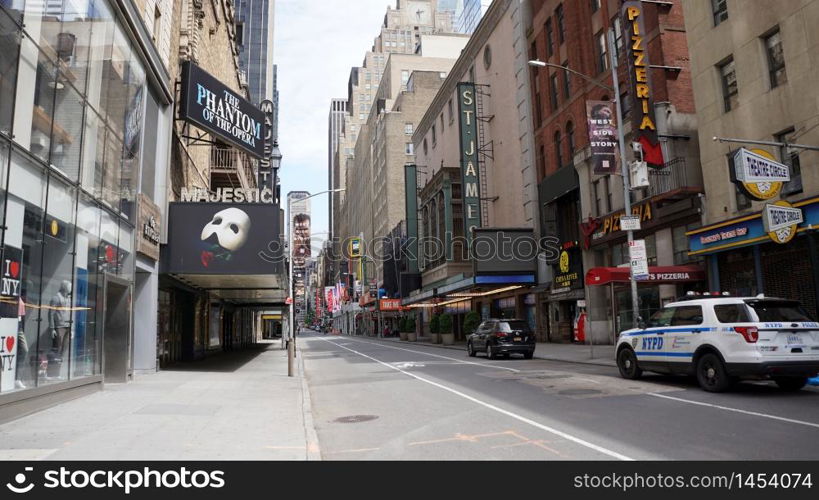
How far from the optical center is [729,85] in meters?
21.2

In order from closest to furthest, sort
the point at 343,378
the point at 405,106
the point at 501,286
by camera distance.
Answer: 1. the point at 343,378
2. the point at 501,286
3. the point at 405,106

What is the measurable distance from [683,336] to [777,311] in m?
1.91

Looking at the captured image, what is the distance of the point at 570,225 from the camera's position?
35062 millimetres

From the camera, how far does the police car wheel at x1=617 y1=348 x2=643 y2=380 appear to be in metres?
14.9

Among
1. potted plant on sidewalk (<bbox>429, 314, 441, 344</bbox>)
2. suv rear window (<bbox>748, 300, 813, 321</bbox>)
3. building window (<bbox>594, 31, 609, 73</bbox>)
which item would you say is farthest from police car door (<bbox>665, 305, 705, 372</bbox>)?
potted plant on sidewalk (<bbox>429, 314, 441, 344</bbox>)

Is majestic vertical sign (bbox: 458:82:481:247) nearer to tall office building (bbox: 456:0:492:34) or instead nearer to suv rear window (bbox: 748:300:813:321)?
suv rear window (bbox: 748:300:813:321)

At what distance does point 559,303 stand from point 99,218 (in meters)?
27.2

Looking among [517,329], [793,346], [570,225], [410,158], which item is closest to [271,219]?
[517,329]

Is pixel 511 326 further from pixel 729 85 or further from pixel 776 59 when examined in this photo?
pixel 776 59

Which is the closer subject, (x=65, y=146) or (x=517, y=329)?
(x=65, y=146)

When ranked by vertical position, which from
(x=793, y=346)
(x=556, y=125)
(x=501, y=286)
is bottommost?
(x=793, y=346)

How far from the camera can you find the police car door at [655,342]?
1352cm

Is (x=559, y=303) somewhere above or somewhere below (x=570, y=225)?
below

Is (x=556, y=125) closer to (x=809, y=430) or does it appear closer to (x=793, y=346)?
(x=793, y=346)
